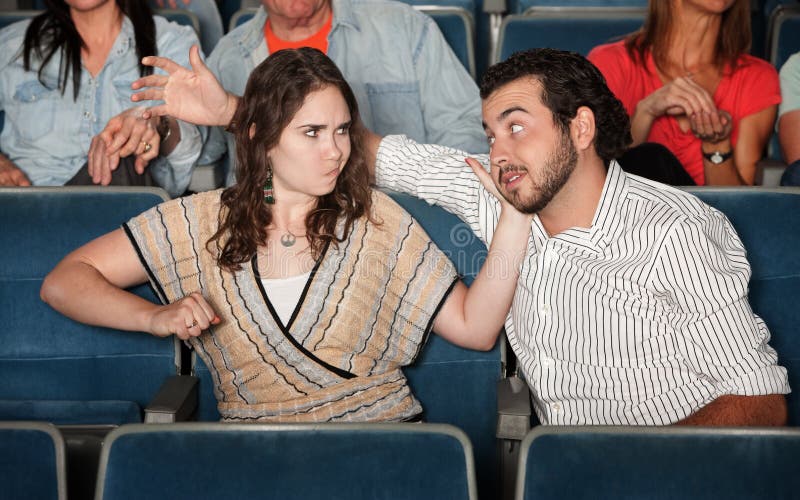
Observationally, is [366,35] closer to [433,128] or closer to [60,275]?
[433,128]

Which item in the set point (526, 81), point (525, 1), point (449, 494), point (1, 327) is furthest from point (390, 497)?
point (525, 1)

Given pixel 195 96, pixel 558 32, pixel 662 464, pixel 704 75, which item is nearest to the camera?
pixel 662 464

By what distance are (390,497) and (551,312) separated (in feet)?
1.87

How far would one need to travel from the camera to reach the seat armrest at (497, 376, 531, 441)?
1.49 metres

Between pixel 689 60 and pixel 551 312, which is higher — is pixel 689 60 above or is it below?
above

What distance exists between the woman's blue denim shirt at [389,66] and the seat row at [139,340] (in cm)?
76

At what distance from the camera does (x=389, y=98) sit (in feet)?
8.14

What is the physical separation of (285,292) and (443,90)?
3.25ft

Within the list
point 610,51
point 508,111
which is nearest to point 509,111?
point 508,111

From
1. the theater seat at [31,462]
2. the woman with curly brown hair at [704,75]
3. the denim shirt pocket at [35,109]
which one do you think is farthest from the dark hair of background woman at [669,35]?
the theater seat at [31,462]

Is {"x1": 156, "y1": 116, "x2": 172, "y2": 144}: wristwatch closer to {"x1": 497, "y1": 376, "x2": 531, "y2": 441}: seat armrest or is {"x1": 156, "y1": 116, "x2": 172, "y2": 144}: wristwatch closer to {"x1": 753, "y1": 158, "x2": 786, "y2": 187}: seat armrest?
{"x1": 497, "y1": 376, "x2": 531, "y2": 441}: seat armrest

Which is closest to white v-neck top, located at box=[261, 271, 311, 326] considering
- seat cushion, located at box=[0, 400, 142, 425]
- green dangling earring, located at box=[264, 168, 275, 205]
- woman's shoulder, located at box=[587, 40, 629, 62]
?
green dangling earring, located at box=[264, 168, 275, 205]

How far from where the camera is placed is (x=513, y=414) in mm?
1494

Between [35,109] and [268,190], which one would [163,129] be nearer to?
[35,109]
